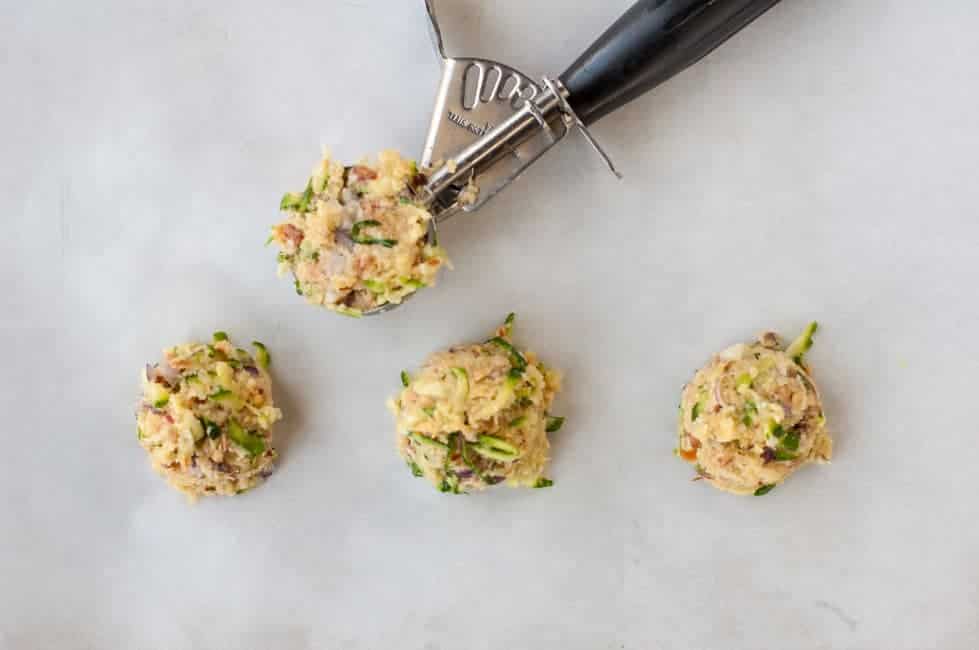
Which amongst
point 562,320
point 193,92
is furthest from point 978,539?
point 193,92

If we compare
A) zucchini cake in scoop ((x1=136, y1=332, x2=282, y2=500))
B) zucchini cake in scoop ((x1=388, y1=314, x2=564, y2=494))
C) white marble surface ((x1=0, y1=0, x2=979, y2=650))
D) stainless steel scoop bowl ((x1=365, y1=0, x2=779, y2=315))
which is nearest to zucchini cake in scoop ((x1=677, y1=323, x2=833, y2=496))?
white marble surface ((x1=0, y1=0, x2=979, y2=650))

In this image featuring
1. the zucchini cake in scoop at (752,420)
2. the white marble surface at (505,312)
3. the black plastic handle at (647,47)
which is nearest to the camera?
the black plastic handle at (647,47)

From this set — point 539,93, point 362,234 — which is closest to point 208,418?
point 362,234

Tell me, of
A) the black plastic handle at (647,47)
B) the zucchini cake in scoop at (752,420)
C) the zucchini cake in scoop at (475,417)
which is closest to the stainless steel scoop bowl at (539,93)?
the black plastic handle at (647,47)

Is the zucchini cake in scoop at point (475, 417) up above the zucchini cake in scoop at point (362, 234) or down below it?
below

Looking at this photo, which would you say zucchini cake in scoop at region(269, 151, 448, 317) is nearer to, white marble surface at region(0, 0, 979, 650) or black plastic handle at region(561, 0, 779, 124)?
white marble surface at region(0, 0, 979, 650)

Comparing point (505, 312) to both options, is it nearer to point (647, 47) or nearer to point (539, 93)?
point (539, 93)

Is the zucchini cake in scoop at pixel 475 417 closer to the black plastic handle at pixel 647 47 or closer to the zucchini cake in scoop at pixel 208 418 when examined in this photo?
the zucchini cake in scoop at pixel 208 418
